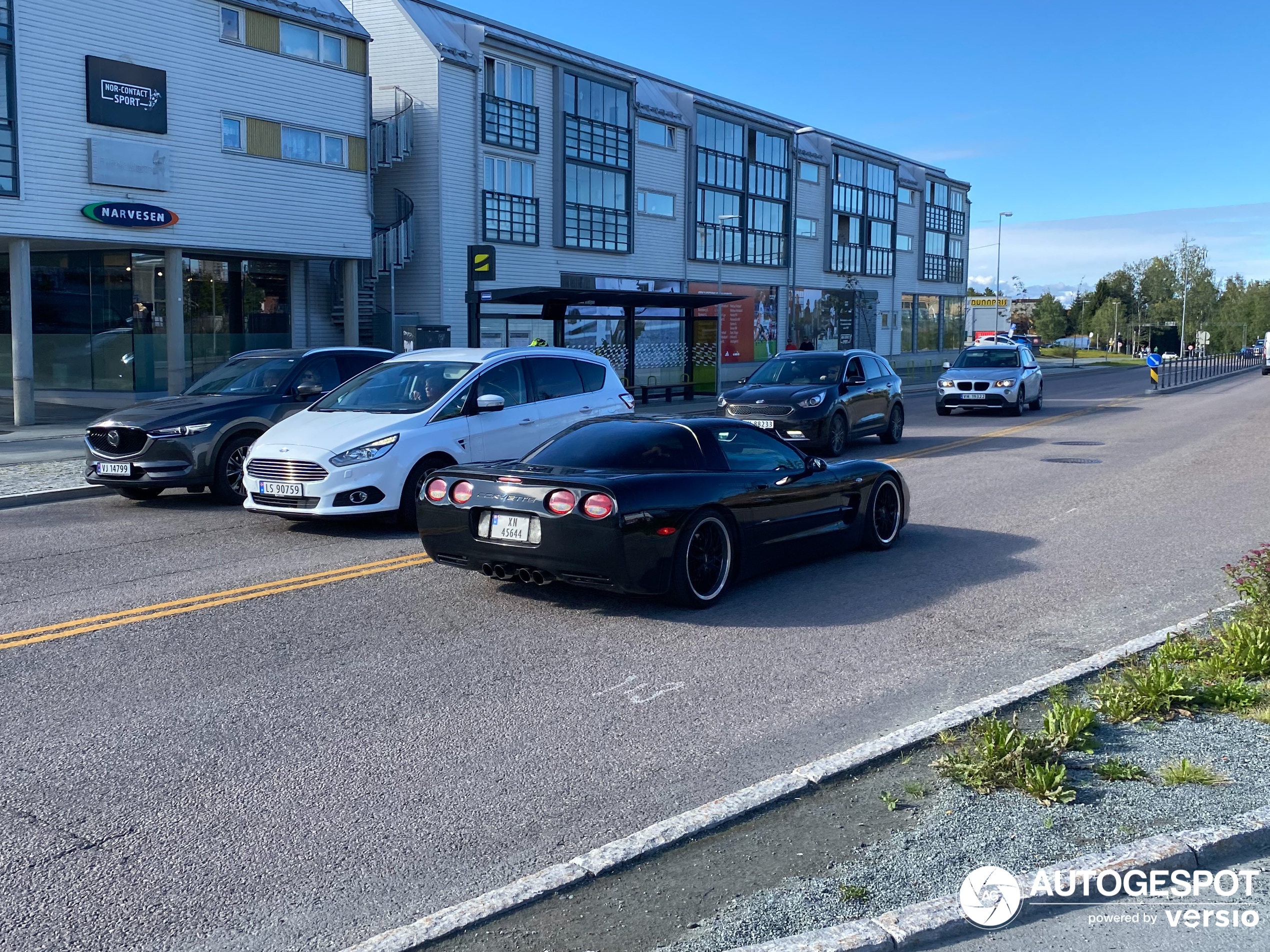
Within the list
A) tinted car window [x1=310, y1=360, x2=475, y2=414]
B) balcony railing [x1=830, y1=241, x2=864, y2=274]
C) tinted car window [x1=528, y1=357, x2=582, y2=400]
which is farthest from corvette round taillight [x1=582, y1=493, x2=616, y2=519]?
balcony railing [x1=830, y1=241, x2=864, y2=274]

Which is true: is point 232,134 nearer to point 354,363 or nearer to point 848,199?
point 354,363

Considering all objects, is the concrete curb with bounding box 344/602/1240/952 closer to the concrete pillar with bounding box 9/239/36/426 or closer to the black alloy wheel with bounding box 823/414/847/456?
the black alloy wheel with bounding box 823/414/847/456

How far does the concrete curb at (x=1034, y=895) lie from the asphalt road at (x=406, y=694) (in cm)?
104

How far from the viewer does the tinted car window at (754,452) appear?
8.33 meters

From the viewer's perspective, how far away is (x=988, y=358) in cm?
2739

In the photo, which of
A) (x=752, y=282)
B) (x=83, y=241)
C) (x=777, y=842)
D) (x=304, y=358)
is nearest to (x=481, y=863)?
(x=777, y=842)

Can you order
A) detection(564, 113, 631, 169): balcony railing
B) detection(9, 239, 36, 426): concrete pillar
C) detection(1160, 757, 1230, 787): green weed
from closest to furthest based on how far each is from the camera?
detection(1160, 757, 1230, 787): green weed, detection(9, 239, 36, 426): concrete pillar, detection(564, 113, 631, 169): balcony railing

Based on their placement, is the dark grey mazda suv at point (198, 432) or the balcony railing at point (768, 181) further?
the balcony railing at point (768, 181)

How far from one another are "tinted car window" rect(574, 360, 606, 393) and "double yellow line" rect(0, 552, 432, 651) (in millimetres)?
3948

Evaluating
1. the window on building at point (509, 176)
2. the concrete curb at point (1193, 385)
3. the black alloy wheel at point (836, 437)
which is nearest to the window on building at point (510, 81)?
the window on building at point (509, 176)

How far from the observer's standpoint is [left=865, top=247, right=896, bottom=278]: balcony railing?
61625mm

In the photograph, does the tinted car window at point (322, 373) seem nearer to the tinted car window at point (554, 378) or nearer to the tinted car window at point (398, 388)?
the tinted car window at point (398, 388)

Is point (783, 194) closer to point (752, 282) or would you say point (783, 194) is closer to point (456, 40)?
point (752, 282)

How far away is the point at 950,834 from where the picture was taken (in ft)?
13.1
